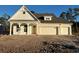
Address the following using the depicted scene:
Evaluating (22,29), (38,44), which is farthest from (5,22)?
(38,44)

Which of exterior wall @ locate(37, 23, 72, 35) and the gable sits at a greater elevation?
the gable

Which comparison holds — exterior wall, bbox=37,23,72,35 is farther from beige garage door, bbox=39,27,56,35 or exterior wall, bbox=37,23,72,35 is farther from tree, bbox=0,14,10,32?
tree, bbox=0,14,10,32

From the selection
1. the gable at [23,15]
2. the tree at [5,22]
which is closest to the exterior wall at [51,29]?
the gable at [23,15]

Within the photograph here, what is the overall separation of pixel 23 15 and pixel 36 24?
1.03 ft

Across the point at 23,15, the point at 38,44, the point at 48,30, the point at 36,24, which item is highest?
the point at 23,15

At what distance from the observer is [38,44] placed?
1460 cm

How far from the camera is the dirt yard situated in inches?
572

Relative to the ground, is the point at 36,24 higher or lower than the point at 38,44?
higher

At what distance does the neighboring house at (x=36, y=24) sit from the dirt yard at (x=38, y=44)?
4.1 inches

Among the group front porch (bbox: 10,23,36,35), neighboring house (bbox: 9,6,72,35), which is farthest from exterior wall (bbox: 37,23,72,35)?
front porch (bbox: 10,23,36,35)

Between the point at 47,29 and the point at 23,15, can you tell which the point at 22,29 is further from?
the point at 47,29
